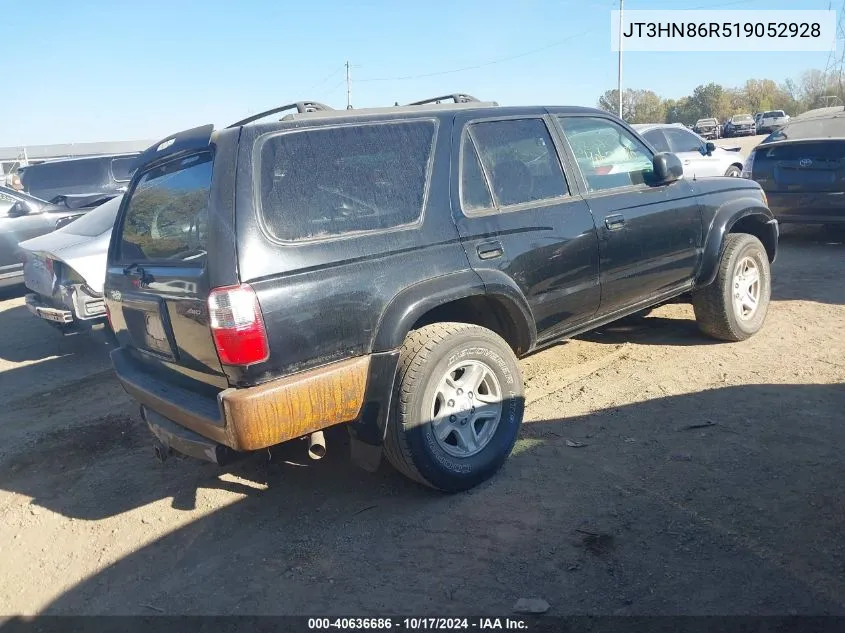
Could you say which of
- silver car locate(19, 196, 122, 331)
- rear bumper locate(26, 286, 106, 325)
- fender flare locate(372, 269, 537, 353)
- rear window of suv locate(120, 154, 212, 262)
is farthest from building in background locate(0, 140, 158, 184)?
fender flare locate(372, 269, 537, 353)

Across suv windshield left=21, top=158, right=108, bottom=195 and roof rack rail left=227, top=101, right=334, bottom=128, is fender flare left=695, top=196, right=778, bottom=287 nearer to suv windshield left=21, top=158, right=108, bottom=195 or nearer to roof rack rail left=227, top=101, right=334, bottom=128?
roof rack rail left=227, top=101, right=334, bottom=128

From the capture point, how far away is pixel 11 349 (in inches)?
285

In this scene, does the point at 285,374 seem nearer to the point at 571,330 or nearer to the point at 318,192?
the point at 318,192

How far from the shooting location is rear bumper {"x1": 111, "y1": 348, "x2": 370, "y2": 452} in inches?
114

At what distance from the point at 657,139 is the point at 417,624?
10.6 m

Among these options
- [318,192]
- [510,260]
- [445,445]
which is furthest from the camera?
[510,260]

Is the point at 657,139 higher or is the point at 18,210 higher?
the point at 657,139

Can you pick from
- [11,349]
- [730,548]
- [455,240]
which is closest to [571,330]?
[455,240]

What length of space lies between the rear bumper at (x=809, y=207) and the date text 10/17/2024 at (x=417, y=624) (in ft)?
26.5

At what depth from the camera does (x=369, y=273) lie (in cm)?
319

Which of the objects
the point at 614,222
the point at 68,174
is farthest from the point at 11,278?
the point at 614,222

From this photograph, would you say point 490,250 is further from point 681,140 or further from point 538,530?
point 681,140

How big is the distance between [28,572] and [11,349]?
15.4 ft

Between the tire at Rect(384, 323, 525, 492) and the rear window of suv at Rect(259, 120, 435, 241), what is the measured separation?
2.06 feet
